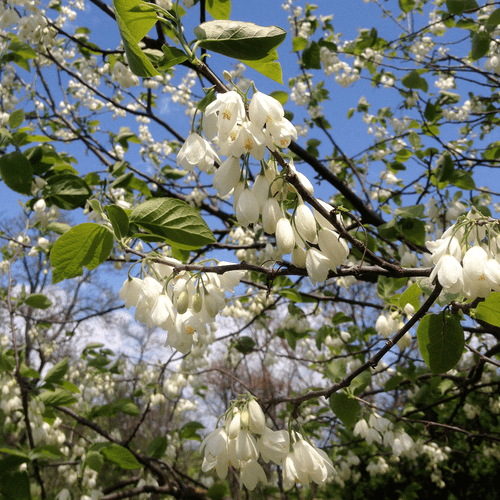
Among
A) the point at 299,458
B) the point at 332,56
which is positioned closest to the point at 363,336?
the point at 299,458

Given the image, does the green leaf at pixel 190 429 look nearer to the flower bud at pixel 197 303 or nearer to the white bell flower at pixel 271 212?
the flower bud at pixel 197 303

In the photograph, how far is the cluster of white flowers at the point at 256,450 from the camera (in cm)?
128

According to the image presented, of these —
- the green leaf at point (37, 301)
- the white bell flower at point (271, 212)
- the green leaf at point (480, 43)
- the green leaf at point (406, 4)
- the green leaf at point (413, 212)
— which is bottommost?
the white bell flower at point (271, 212)

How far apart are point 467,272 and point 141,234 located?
1.08 metres

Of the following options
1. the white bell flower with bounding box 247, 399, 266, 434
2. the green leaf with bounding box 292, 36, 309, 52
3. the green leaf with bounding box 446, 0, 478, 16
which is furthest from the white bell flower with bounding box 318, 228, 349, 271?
the green leaf with bounding box 292, 36, 309, 52

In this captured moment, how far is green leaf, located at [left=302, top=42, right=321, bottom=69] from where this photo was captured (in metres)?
4.44

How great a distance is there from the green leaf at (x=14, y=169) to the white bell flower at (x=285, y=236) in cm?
198

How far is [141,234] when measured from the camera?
1398 millimetres

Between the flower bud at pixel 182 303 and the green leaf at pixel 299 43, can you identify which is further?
the green leaf at pixel 299 43

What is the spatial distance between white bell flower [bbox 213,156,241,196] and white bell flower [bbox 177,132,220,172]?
160mm

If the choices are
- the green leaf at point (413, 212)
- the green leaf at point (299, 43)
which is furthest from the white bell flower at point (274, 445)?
the green leaf at point (299, 43)

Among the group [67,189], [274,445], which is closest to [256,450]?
[274,445]

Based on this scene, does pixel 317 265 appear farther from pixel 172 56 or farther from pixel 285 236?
pixel 172 56

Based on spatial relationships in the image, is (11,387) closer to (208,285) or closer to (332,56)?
(208,285)
